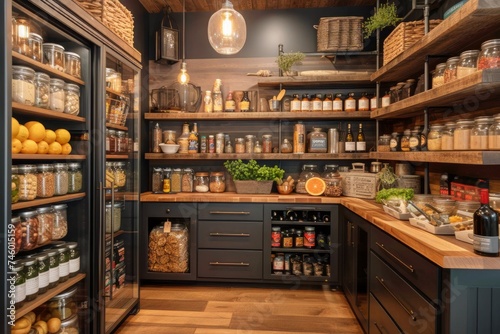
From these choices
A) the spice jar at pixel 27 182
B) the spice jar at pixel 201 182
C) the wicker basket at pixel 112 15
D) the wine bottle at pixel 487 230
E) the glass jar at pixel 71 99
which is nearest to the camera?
the wine bottle at pixel 487 230

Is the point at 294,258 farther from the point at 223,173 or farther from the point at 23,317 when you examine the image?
the point at 23,317

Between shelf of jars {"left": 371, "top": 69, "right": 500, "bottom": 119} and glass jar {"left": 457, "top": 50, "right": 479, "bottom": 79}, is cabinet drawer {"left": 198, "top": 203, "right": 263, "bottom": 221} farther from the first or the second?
glass jar {"left": 457, "top": 50, "right": 479, "bottom": 79}

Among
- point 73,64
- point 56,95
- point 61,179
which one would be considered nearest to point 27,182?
point 61,179

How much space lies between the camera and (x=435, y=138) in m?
2.00

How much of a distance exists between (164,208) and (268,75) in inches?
65.0

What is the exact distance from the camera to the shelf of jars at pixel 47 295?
4.89 feet

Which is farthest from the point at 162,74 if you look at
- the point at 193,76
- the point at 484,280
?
the point at 484,280

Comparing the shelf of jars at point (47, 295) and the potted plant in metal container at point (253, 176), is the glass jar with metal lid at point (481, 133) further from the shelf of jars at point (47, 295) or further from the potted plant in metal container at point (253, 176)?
the shelf of jars at point (47, 295)

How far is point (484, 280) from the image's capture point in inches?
47.3

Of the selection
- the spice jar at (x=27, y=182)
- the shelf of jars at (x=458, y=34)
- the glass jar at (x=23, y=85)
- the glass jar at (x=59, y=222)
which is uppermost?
the shelf of jars at (x=458, y=34)

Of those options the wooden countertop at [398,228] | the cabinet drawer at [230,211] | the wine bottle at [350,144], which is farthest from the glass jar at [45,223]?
the wine bottle at [350,144]

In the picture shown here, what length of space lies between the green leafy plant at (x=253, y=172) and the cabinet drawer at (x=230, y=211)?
1.03 feet

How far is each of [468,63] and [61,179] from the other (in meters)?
2.16

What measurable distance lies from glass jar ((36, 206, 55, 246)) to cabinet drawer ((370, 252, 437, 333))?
1795mm
